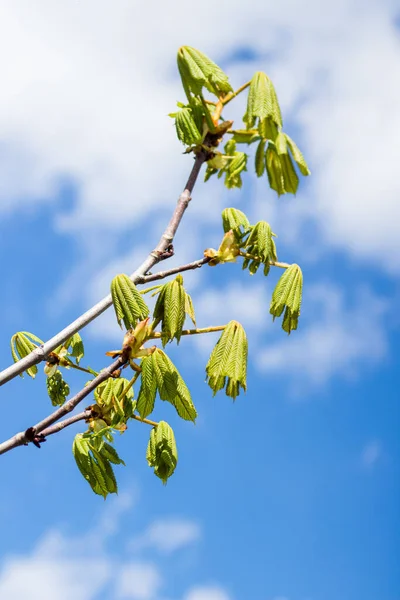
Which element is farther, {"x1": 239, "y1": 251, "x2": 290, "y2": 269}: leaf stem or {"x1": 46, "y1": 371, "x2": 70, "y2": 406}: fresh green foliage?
{"x1": 46, "y1": 371, "x2": 70, "y2": 406}: fresh green foliage

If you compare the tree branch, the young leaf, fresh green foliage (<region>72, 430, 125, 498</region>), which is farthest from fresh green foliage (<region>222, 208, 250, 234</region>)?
fresh green foliage (<region>72, 430, 125, 498</region>)

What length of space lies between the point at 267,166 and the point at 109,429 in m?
1.57

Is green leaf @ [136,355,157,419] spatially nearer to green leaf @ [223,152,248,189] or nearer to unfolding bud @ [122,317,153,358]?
unfolding bud @ [122,317,153,358]

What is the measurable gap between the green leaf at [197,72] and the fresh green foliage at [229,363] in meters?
1.18

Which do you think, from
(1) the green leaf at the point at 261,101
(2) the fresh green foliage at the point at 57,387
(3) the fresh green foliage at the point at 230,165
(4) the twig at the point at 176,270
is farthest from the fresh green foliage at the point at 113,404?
(1) the green leaf at the point at 261,101

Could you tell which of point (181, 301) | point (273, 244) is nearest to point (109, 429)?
point (181, 301)

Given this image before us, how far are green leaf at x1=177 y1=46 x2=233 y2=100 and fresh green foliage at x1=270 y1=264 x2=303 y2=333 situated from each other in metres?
1.08

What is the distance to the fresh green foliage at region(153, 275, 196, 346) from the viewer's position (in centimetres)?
358

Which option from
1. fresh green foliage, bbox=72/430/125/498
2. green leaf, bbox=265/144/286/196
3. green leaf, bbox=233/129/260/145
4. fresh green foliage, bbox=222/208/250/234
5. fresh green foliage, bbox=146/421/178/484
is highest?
fresh green foliage, bbox=222/208/250/234

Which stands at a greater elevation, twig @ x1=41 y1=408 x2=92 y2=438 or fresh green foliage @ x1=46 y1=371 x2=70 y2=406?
fresh green foliage @ x1=46 y1=371 x2=70 y2=406

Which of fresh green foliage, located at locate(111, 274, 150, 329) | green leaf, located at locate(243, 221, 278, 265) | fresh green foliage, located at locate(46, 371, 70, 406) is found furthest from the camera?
fresh green foliage, located at locate(46, 371, 70, 406)

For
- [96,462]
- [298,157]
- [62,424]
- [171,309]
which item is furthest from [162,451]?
[298,157]

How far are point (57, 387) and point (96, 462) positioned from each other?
3.08 ft

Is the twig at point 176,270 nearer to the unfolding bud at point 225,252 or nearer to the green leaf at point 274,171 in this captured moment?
the unfolding bud at point 225,252
